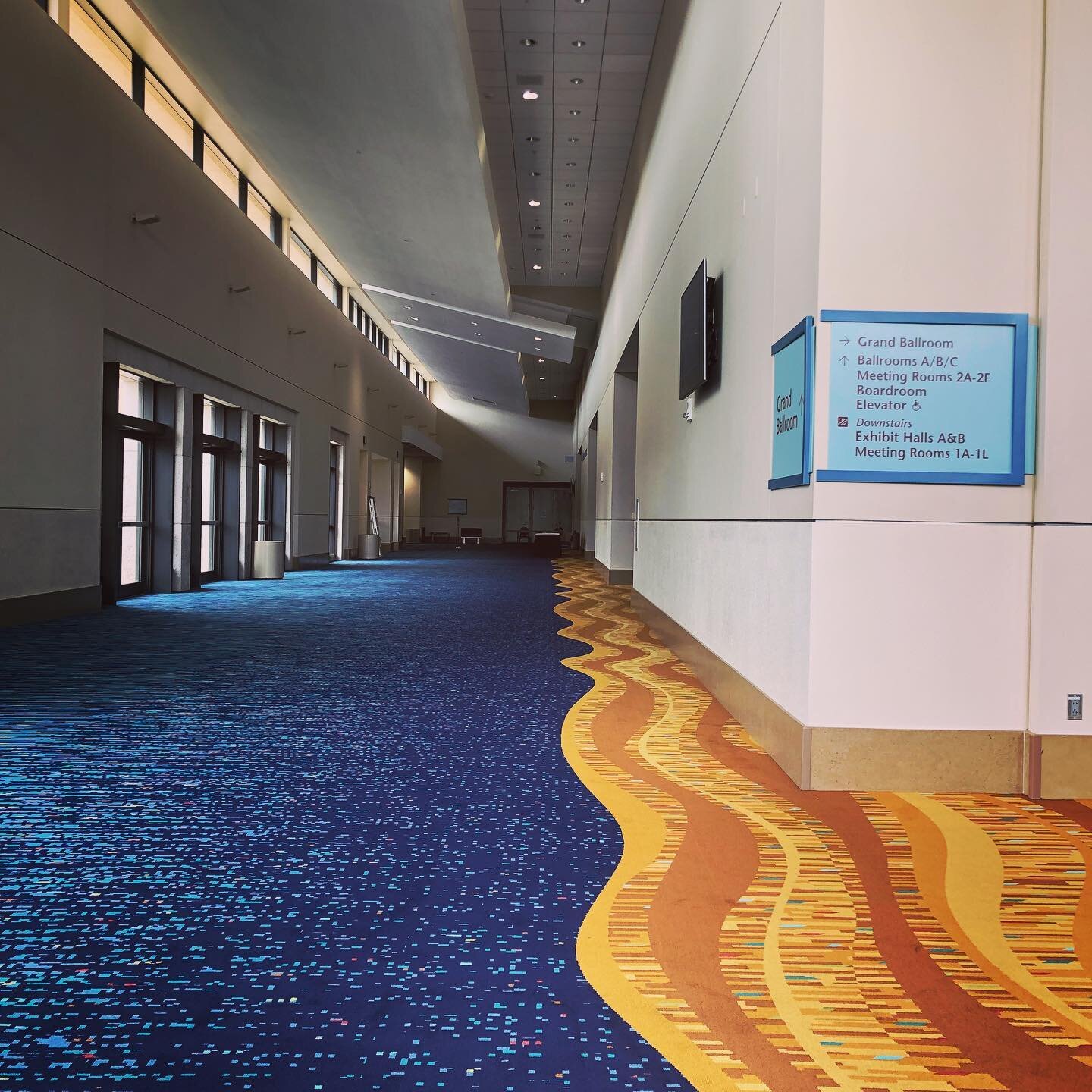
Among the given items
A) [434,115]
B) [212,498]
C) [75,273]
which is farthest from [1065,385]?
[212,498]

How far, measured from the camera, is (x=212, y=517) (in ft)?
47.6

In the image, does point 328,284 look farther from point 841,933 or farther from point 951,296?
point 841,933

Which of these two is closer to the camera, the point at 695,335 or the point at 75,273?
the point at 695,335

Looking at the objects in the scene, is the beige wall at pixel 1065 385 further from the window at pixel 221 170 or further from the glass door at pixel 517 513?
the glass door at pixel 517 513

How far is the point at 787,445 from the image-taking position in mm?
3771

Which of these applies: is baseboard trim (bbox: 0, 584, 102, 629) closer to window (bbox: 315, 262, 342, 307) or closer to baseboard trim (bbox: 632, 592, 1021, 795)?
baseboard trim (bbox: 632, 592, 1021, 795)

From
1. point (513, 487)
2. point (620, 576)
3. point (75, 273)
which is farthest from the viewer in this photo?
point (513, 487)

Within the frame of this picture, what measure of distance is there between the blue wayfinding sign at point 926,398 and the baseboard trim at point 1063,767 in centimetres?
99

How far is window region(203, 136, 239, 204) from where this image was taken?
13.1 metres

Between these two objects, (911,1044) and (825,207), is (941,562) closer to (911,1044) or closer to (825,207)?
(825,207)

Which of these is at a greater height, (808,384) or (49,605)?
(808,384)

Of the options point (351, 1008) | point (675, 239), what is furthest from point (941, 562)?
point (675, 239)

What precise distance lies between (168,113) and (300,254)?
6.69 m

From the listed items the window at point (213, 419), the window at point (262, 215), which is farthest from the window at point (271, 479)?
the window at point (262, 215)
